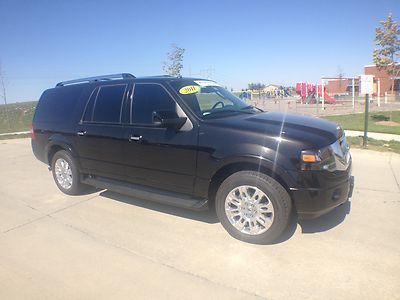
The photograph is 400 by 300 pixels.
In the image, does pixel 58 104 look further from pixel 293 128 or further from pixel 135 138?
pixel 293 128

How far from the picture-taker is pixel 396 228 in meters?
4.05

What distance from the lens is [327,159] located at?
3.62 m

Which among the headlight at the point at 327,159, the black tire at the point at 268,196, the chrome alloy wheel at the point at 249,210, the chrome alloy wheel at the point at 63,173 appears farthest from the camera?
the chrome alloy wheel at the point at 63,173

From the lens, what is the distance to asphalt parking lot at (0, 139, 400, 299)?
3033 millimetres

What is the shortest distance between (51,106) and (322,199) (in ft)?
15.5

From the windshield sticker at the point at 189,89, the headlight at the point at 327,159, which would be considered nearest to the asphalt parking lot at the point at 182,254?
the headlight at the point at 327,159

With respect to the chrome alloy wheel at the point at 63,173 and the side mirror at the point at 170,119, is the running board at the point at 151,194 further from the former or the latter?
the side mirror at the point at 170,119

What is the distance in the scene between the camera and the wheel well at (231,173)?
145 inches

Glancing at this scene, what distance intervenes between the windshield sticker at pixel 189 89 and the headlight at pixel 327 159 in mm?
1712

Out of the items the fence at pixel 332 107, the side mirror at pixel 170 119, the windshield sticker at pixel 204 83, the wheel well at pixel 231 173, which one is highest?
the windshield sticker at pixel 204 83

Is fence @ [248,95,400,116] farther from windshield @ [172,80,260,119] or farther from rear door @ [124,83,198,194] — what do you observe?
Result: rear door @ [124,83,198,194]

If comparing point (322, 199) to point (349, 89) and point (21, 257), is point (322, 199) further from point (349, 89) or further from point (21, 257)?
point (349, 89)

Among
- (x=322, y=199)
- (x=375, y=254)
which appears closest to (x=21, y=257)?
(x=322, y=199)

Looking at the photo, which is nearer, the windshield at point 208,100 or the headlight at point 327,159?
the headlight at point 327,159
